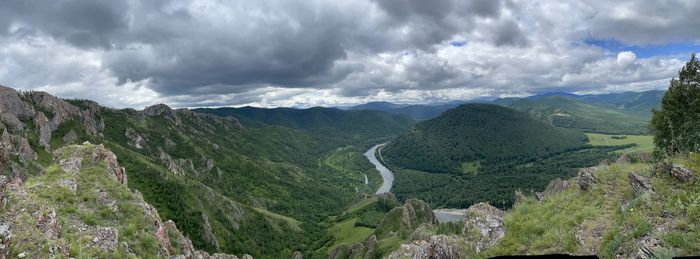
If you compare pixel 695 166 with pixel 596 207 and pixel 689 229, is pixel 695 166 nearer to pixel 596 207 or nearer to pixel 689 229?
pixel 596 207

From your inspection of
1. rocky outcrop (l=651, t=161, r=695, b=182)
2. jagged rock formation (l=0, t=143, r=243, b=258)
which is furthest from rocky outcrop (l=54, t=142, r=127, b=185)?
rocky outcrop (l=651, t=161, r=695, b=182)

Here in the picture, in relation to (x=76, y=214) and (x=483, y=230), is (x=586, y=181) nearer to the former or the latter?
(x=483, y=230)

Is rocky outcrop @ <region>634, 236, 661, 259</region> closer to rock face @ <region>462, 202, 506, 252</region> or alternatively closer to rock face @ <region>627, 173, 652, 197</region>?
rock face @ <region>627, 173, 652, 197</region>

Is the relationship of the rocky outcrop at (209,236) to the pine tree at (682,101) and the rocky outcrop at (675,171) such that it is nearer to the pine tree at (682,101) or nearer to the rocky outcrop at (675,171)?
the pine tree at (682,101)

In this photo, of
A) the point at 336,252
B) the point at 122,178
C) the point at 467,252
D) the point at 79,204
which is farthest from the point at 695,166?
the point at 336,252

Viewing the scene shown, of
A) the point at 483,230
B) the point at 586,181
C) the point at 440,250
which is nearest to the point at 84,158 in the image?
the point at 440,250
